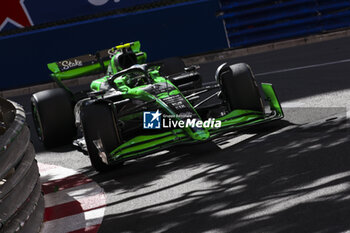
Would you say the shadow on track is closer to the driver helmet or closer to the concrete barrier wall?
the driver helmet

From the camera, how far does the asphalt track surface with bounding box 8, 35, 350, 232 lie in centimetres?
492

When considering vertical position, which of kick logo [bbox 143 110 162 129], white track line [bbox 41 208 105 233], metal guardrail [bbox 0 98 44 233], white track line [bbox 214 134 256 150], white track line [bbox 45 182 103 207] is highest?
metal guardrail [bbox 0 98 44 233]

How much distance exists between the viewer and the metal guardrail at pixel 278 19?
15.5 m

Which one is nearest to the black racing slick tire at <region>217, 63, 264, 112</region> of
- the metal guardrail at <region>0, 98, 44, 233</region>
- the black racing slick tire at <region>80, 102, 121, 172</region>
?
the black racing slick tire at <region>80, 102, 121, 172</region>

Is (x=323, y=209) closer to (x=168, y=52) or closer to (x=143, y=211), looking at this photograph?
(x=143, y=211)

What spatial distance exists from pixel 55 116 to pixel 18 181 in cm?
420

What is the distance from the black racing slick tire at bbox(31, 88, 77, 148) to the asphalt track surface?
198 mm

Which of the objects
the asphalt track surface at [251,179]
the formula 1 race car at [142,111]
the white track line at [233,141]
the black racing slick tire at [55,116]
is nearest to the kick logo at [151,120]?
the formula 1 race car at [142,111]

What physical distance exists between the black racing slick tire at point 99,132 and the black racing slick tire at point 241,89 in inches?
57.1

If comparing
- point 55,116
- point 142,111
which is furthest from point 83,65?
point 142,111

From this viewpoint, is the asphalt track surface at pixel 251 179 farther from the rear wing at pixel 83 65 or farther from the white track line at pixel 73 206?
the rear wing at pixel 83 65

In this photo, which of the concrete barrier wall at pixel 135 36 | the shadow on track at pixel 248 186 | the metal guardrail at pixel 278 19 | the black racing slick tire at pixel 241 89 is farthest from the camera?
the concrete barrier wall at pixel 135 36

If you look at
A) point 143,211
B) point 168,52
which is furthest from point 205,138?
point 168,52

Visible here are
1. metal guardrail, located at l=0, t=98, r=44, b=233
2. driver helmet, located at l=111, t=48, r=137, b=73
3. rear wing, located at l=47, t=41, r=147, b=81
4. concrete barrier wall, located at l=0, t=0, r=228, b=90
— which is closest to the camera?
metal guardrail, located at l=0, t=98, r=44, b=233
